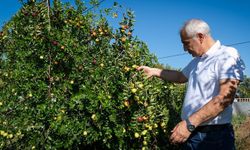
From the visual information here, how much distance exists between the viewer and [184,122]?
2.88 meters

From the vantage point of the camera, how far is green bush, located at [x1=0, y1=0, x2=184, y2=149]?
390 centimetres

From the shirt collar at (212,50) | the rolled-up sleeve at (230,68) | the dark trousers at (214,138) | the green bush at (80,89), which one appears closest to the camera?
the rolled-up sleeve at (230,68)

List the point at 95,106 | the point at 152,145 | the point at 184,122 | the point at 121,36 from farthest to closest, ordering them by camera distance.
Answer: the point at 121,36 → the point at 152,145 → the point at 95,106 → the point at 184,122

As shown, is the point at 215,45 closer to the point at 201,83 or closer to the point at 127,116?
the point at 201,83

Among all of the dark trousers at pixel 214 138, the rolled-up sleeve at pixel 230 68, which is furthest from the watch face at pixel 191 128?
the rolled-up sleeve at pixel 230 68

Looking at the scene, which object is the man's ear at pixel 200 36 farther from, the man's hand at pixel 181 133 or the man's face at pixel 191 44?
the man's hand at pixel 181 133

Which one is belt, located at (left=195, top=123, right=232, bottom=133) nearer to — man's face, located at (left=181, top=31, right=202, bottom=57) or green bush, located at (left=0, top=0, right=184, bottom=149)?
man's face, located at (left=181, top=31, right=202, bottom=57)

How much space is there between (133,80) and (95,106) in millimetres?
479

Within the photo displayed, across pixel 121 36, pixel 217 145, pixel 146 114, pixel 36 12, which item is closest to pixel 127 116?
pixel 146 114

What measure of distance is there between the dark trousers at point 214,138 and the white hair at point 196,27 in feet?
2.49

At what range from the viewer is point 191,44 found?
10.1 ft

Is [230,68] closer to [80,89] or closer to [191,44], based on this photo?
[191,44]

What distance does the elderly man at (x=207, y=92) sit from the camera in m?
2.78

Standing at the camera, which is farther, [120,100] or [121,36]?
[121,36]
